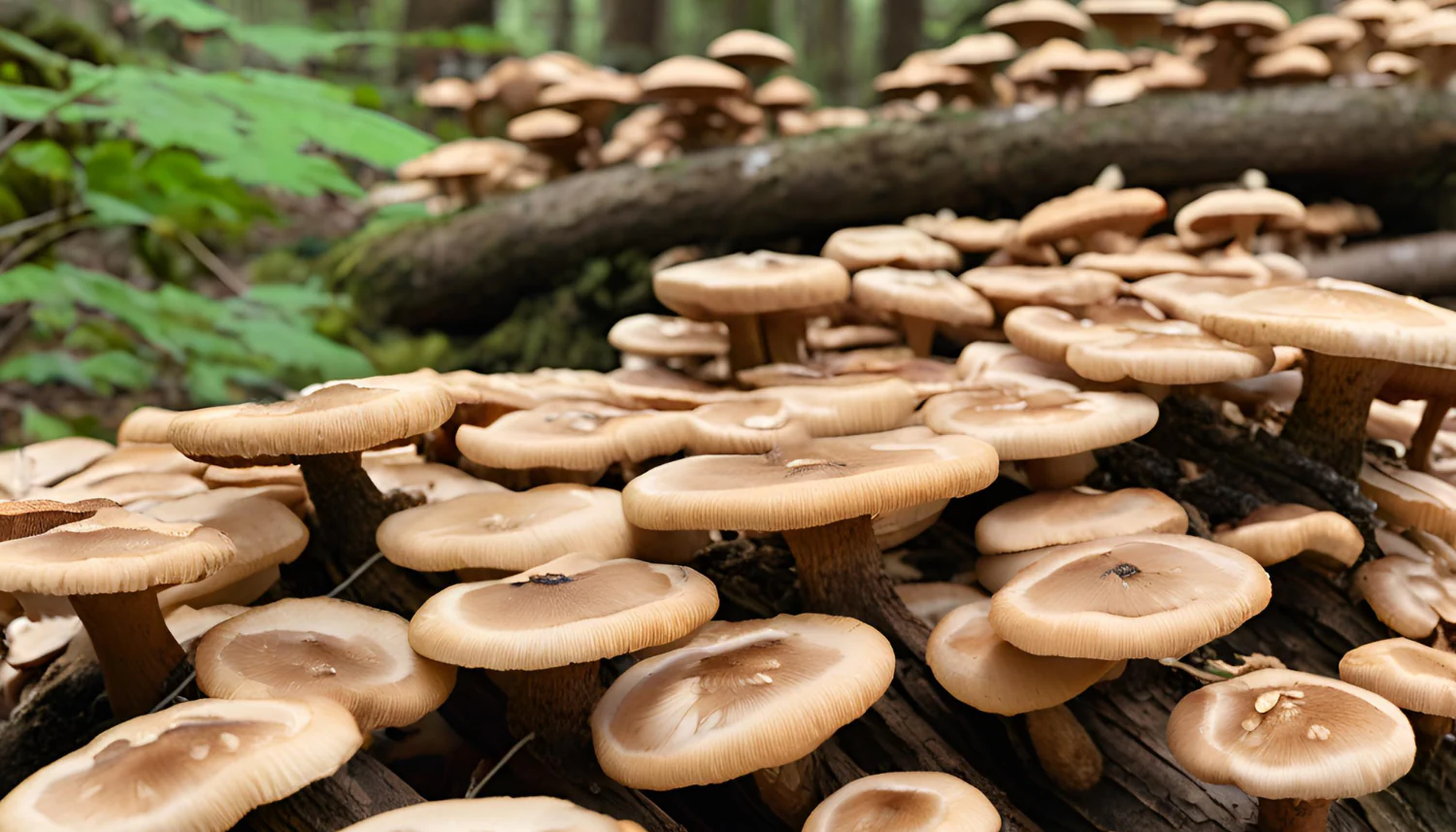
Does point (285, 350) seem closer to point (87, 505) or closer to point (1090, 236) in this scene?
point (87, 505)

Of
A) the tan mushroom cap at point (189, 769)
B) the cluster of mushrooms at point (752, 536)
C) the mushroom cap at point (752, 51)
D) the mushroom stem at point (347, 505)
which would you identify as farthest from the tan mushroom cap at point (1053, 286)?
the mushroom cap at point (752, 51)

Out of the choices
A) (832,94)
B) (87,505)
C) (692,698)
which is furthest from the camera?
(832,94)

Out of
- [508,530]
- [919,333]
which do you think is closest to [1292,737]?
[508,530]

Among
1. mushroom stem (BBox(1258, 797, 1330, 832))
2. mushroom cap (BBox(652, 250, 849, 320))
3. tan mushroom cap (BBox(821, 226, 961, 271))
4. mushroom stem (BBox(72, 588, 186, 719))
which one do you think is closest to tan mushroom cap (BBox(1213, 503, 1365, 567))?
mushroom stem (BBox(1258, 797, 1330, 832))

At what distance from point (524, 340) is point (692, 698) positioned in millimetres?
Answer: 5292

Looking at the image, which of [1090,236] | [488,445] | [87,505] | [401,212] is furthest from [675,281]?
[401,212]

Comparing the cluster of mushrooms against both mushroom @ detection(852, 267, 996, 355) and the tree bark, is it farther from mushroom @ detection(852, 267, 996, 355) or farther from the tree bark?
the tree bark

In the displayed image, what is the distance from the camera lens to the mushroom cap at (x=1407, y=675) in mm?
2297

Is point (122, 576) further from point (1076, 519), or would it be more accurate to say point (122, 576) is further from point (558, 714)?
point (1076, 519)

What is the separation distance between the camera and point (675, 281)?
3.74 meters

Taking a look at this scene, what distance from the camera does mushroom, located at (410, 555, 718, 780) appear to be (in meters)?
2.04

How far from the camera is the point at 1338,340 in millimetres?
2555

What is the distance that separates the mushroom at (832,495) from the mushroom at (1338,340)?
99cm

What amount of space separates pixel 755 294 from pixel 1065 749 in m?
1.91
